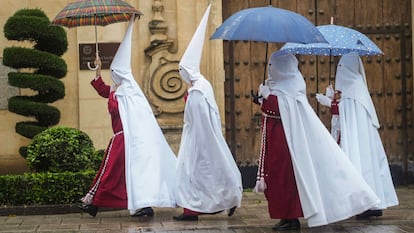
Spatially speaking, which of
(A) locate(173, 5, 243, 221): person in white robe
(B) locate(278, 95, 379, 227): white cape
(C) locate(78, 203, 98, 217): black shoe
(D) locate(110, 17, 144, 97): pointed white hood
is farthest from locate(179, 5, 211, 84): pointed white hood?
(C) locate(78, 203, 98, 217): black shoe

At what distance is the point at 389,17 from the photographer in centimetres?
1363

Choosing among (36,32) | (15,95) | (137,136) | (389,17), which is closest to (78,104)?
(15,95)

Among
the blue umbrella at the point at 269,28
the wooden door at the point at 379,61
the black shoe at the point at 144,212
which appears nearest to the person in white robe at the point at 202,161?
the black shoe at the point at 144,212

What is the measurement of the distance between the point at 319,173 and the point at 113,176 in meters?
2.52

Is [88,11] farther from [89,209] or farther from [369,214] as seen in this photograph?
[369,214]

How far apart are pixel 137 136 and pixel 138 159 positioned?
0.27 m

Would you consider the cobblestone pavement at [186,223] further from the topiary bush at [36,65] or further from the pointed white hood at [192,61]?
the topiary bush at [36,65]

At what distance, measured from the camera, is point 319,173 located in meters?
8.50

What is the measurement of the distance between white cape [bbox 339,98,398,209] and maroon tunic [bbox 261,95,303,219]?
1391 mm

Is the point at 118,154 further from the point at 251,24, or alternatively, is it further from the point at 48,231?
the point at 251,24

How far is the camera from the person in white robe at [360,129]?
9.63 meters

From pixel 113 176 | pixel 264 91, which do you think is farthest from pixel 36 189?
pixel 264 91

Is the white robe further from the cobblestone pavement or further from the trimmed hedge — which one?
the trimmed hedge

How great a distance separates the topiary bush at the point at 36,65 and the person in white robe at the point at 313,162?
12.5 ft
